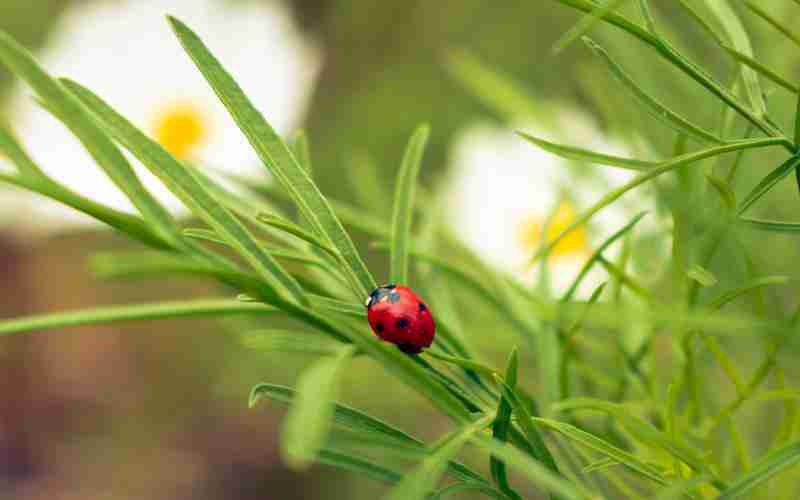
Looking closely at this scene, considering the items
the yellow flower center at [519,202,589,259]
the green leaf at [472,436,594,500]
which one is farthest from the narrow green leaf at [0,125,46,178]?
the yellow flower center at [519,202,589,259]

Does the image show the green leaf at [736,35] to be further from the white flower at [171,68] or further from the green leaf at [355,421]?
the white flower at [171,68]

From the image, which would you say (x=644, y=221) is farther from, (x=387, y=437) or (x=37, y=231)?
(x=37, y=231)

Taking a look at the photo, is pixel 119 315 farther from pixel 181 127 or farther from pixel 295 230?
pixel 181 127

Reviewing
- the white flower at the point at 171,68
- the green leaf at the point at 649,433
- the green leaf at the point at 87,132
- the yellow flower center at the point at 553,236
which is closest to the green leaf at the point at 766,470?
the green leaf at the point at 649,433

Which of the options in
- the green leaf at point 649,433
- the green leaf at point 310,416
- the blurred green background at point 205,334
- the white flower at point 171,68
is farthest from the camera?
the white flower at point 171,68

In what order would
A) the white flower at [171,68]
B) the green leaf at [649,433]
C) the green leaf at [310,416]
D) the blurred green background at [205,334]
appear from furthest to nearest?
the white flower at [171,68] → the blurred green background at [205,334] → the green leaf at [649,433] → the green leaf at [310,416]

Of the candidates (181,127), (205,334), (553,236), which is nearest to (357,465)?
(553,236)
